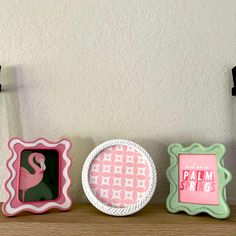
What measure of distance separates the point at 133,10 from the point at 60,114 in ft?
1.35

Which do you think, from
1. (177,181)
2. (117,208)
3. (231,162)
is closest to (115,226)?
(117,208)

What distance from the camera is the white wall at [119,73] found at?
102 cm

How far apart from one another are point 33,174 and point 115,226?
0.92 feet

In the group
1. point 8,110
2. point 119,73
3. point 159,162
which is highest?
point 119,73

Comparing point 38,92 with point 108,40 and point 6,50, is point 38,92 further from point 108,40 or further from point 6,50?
point 108,40

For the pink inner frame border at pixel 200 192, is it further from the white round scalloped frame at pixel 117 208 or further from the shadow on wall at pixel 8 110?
the shadow on wall at pixel 8 110

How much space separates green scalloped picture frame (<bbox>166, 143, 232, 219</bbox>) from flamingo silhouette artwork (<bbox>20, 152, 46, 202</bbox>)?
1.21ft

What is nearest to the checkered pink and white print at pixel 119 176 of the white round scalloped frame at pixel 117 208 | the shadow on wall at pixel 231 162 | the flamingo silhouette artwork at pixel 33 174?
the white round scalloped frame at pixel 117 208

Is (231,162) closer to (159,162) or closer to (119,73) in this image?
(159,162)

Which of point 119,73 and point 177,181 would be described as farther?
point 119,73

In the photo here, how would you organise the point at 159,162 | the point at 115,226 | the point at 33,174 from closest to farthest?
the point at 115,226 < the point at 33,174 < the point at 159,162

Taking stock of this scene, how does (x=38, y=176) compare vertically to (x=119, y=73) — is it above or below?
below

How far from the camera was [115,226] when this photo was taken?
2.64 ft

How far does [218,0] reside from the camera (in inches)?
40.9
